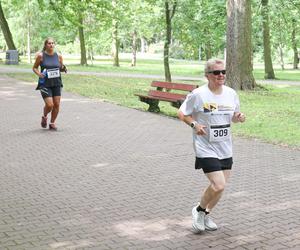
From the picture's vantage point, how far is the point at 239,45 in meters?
19.5

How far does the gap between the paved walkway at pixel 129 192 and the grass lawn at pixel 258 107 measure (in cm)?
104

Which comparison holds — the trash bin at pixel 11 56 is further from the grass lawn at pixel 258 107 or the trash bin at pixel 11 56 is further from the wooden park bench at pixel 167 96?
the wooden park bench at pixel 167 96

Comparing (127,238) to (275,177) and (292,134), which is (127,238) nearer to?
(275,177)

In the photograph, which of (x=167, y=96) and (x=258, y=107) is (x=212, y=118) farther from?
(x=258, y=107)

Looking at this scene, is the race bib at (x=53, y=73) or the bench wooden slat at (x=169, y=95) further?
the bench wooden slat at (x=169, y=95)

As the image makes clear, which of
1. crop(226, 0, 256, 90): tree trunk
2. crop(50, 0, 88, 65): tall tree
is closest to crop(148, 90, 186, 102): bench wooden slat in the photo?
crop(226, 0, 256, 90): tree trunk

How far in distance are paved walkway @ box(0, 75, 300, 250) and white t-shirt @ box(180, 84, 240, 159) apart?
83cm

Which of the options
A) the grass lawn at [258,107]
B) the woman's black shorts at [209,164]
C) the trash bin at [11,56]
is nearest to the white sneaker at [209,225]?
the woman's black shorts at [209,164]

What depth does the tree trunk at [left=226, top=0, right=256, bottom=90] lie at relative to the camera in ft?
63.1

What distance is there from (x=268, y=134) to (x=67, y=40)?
53053 mm

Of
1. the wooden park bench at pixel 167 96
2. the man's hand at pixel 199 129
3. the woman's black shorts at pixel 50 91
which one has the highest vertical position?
the man's hand at pixel 199 129

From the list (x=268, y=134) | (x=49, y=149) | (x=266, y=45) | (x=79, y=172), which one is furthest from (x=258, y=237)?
(x=266, y=45)

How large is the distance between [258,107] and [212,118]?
11249mm

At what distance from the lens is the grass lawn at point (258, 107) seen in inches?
452
